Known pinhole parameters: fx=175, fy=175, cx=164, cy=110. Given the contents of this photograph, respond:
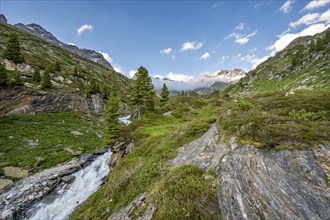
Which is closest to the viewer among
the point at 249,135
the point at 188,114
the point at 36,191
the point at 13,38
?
the point at 249,135

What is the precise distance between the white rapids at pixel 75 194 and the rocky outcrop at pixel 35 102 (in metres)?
23.3

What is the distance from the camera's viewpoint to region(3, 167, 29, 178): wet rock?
22.7m

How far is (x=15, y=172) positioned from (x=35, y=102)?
2372 centimetres

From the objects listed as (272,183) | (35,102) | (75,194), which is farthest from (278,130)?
(35,102)

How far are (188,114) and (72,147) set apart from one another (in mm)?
24627

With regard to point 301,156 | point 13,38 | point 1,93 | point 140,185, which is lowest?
point 140,185

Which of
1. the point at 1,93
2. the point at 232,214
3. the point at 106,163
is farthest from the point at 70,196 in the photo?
the point at 1,93

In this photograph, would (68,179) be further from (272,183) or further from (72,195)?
(272,183)

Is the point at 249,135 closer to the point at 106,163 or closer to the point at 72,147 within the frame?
the point at 106,163

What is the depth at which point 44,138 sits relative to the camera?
3228cm

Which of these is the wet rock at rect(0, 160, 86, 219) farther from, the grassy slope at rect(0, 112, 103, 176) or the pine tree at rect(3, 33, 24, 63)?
the pine tree at rect(3, 33, 24, 63)

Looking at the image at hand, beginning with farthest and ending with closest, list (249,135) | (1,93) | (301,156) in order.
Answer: (1,93) → (249,135) → (301,156)

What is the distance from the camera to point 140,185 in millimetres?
11352

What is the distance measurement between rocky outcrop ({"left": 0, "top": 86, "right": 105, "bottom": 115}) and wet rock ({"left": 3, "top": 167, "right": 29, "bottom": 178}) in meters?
18.3
